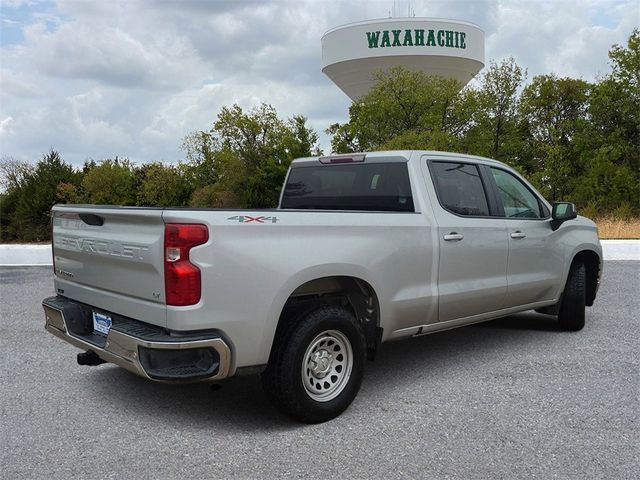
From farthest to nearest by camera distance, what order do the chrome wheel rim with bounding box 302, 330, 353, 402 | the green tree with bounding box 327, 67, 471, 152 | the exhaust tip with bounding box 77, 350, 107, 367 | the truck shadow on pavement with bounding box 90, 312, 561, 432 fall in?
the green tree with bounding box 327, 67, 471, 152, the exhaust tip with bounding box 77, 350, 107, 367, the truck shadow on pavement with bounding box 90, 312, 561, 432, the chrome wheel rim with bounding box 302, 330, 353, 402

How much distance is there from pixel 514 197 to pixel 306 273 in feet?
9.70

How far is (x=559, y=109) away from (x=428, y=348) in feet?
99.2

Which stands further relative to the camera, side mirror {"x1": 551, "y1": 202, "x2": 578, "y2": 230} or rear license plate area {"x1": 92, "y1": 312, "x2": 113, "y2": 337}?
side mirror {"x1": 551, "y1": 202, "x2": 578, "y2": 230}

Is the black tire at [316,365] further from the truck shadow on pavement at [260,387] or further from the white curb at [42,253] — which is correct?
the white curb at [42,253]

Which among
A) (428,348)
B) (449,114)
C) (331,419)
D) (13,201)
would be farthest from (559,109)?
(331,419)

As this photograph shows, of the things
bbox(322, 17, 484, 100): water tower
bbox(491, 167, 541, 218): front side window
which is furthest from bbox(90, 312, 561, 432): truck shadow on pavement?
bbox(322, 17, 484, 100): water tower

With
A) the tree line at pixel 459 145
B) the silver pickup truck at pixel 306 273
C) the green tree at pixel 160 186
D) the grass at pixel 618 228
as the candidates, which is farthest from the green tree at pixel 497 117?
the silver pickup truck at pixel 306 273

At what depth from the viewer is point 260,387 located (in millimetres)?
5121

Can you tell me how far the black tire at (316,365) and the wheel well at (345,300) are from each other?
129 millimetres

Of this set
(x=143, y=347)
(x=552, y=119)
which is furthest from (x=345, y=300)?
(x=552, y=119)

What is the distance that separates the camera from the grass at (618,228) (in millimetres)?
18938

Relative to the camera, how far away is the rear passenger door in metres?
5.23

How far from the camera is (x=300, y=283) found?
4.14m

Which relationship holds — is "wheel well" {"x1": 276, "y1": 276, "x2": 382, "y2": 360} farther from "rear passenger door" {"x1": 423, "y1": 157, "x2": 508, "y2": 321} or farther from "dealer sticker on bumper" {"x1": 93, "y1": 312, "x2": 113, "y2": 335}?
"dealer sticker on bumper" {"x1": 93, "y1": 312, "x2": 113, "y2": 335}
